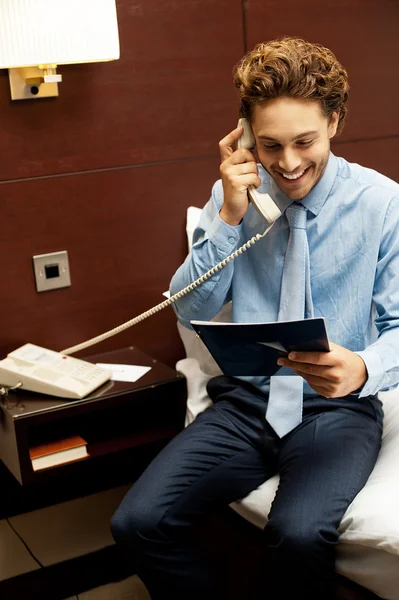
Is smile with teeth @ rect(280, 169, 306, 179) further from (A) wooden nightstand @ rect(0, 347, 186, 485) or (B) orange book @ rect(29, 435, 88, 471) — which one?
(B) orange book @ rect(29, 435, 88, 471)

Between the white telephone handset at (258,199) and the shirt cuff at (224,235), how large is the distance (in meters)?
0.08

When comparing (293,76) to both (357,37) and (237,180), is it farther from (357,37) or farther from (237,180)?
(357,37)

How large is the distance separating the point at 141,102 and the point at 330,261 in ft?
2.81

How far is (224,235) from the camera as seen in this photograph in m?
1.90

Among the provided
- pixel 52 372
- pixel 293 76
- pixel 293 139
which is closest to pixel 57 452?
pixel 52 372

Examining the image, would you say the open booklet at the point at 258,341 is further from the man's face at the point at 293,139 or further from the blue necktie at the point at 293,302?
the man's face at the point at 293,139

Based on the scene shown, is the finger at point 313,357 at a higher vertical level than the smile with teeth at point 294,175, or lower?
lower

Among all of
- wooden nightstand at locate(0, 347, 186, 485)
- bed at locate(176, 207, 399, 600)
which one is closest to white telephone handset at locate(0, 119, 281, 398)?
wooden nightstand at locate(0, 347, 186, 485)

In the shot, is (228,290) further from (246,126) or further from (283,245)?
(246,126)

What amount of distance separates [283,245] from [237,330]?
0.42 metres

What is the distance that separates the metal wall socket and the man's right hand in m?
0.66

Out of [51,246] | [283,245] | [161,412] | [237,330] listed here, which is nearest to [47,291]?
[51,246]

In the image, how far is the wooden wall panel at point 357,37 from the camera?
256 centimetres

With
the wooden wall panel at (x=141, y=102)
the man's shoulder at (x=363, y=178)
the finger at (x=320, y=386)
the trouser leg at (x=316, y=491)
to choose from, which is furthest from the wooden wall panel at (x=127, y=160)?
the finger at (x=320, y=386)
